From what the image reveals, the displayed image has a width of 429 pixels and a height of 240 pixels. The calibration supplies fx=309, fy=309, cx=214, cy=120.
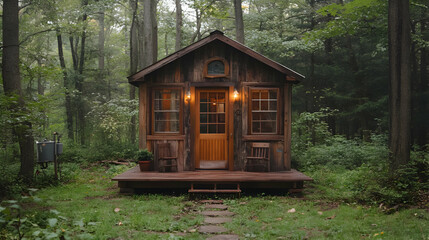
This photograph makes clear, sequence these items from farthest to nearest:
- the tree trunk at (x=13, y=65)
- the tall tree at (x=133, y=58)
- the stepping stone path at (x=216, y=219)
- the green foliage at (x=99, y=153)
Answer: the tall tree at (x=133, y=58)
the green foliage at (x=99, y=153)
the tree trunk at (x=13, y=65)
the stepping stone path at (x=216, y=219)

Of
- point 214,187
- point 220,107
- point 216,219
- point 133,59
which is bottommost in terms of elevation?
point 216,219

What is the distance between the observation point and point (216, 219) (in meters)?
5.41

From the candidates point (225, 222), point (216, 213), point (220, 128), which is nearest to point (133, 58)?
point (220, 128)

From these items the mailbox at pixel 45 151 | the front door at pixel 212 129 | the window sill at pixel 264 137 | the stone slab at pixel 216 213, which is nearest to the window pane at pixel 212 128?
the front door at pixel 212 129

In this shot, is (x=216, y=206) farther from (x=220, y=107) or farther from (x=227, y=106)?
(x=220, y=107)

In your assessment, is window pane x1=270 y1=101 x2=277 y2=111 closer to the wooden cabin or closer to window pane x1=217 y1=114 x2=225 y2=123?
the wooden cabin

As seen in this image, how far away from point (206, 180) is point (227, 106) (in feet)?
7.26

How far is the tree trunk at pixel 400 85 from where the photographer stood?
21.5 feet

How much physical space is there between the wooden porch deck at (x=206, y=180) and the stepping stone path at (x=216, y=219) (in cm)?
66

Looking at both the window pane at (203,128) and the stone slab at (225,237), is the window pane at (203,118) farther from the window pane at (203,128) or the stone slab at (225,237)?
the stone slab at (225,237)

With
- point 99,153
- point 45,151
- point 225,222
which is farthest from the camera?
point 99,153

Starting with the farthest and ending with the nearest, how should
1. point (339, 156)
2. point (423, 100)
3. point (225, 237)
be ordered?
1. point (423, 100)
2. point (339, 156)
3. point (225, 237)

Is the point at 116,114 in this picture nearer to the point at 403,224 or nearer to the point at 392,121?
the point at 392,121

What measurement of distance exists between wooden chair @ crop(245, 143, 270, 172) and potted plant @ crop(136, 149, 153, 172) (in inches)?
101
